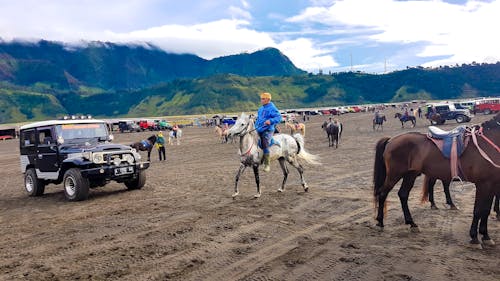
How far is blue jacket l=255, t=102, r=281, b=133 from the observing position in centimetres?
1072

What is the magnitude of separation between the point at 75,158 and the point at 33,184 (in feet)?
8.95

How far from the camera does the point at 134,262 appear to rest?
625 centimetres

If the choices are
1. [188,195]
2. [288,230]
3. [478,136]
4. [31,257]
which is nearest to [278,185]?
[188,195]

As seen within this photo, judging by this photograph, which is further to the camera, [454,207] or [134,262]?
[454,207]

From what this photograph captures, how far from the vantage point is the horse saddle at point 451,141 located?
6839 mm

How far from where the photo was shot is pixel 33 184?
13.0m

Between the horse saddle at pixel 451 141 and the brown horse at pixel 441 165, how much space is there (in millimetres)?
90

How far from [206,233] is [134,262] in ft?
5.92

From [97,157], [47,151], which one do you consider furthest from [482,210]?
[47,151]

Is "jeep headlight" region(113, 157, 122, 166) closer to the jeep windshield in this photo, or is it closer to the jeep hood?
the jeep hood

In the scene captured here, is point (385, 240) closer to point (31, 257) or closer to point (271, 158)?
point (271, 158)

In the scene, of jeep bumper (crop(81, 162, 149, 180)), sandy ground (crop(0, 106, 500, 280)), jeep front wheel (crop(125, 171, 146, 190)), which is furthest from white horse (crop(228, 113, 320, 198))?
jeep front wheel (crop(125, 171, 146, 190))

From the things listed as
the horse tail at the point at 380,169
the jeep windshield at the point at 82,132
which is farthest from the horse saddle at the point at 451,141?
the jeep windshield at the point at 82,132

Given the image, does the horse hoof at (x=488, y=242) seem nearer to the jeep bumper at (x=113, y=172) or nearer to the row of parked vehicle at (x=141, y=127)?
the jeep bumper at (x=113, y=172)
